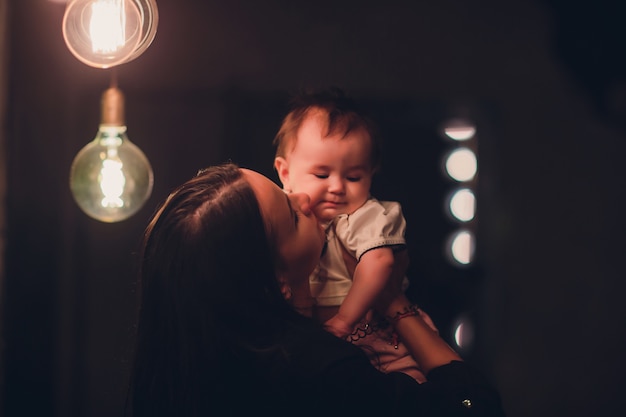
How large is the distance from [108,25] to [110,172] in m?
0.30

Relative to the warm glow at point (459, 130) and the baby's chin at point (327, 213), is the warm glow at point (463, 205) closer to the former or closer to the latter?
the warm glow at point (459, 130)

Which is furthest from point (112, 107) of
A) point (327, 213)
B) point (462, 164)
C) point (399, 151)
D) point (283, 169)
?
point (462, 164)

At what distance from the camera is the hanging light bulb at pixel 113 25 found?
1350mm

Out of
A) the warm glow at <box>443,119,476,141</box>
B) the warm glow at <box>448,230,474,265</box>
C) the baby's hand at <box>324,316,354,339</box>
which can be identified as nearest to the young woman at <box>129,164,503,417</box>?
the baby's hand at <box>324,316,354,339</box>

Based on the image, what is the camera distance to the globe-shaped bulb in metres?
1.50

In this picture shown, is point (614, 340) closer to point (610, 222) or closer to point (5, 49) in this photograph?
point (610, 222)

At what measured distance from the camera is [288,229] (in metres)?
1.12

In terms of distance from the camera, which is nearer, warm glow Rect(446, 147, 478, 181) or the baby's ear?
the baby's ear

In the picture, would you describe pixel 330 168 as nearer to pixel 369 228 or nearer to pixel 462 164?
pixel 369 228


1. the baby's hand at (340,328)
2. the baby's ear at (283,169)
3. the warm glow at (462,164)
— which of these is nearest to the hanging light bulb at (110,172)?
the baby's ear at (283,169)

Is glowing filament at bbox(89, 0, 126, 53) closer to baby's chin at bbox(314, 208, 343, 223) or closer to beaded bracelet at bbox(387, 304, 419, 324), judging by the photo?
baby's chin at bbox(314, 208, 343, 223)

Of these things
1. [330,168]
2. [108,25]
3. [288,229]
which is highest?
[108,25]

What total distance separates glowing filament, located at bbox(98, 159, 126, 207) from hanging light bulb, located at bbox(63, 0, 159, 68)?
0.23 m

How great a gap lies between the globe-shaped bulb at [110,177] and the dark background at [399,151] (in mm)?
984
